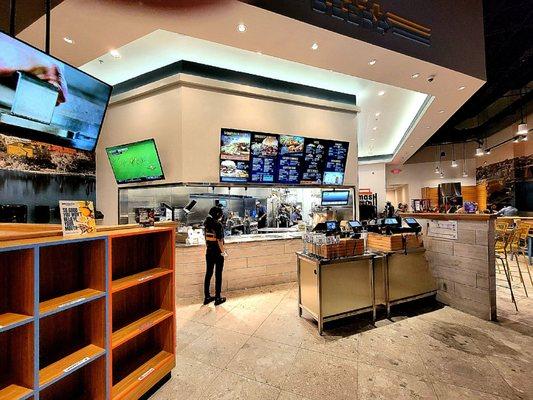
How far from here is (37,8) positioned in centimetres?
273

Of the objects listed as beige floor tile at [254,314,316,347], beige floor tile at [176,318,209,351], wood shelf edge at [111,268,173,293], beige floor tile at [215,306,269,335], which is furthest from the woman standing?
wood shelf edge at [111,268,173,293]

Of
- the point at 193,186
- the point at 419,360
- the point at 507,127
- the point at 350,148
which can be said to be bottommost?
the point at 419,360

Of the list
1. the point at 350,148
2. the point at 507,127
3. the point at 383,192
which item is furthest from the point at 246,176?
the point at 507,127

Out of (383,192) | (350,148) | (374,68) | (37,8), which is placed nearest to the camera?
(37,8)

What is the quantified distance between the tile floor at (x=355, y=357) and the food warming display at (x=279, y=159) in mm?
2636

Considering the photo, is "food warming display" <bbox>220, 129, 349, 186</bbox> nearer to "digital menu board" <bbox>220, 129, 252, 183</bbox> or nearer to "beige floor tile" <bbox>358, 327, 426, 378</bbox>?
"digital menu board" <bbox>220, 129, 252, 183</bbox>

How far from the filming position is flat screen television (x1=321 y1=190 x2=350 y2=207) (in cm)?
640

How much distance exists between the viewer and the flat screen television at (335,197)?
640cm

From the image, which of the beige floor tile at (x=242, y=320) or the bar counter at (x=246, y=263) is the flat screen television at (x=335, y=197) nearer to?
the bar counter at (x=246, y=263)

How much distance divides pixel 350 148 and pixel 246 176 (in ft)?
9.27

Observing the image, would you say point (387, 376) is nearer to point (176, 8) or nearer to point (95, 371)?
point (95, 371)

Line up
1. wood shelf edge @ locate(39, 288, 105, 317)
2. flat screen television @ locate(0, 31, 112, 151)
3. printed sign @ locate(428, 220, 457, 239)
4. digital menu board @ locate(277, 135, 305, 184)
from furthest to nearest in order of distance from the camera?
digital menu board @ locate(277, 135, 305, 184) < printed sign @ locate(428, 220, 457, 239) < flat screen television @ locate(0, 31, 112, 151) < wood shelf edge @ locate(39, 288, 105, 317)

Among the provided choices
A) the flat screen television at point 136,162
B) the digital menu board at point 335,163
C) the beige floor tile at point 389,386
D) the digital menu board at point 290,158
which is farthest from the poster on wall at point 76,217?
the digital menu board at point 335,163

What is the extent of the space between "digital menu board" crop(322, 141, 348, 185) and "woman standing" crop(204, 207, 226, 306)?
9.48 feet
